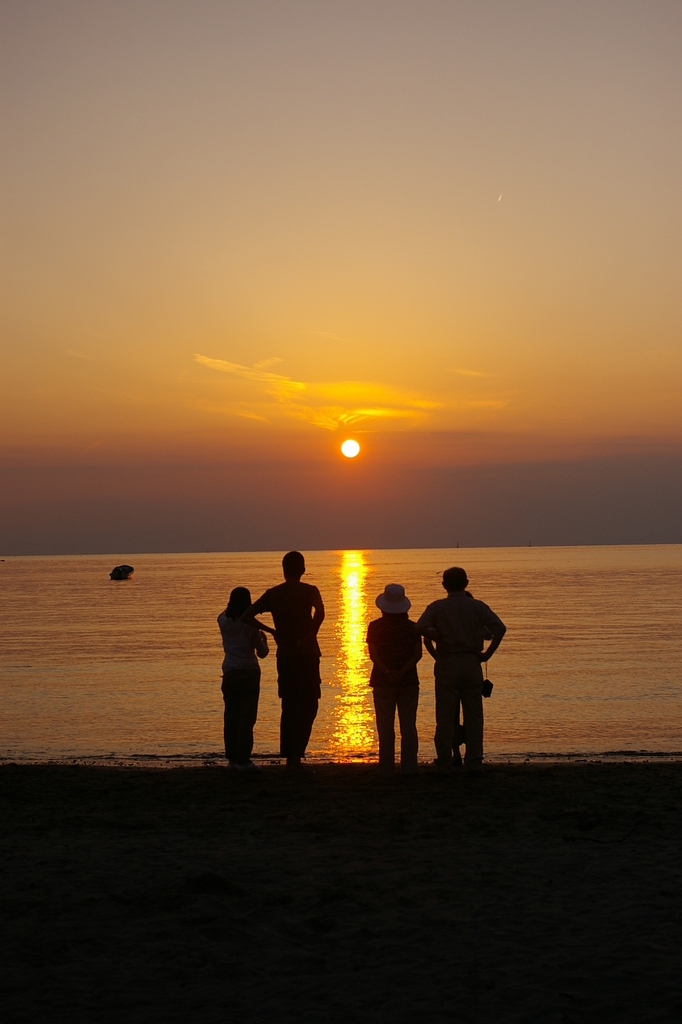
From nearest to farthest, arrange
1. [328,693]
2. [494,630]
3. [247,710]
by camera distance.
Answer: [494,630] < [247,710] < [328,693]

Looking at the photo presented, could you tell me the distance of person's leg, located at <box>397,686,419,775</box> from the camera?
10156mm

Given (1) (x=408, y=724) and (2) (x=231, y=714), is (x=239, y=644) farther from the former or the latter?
(1) (x=408, y=724)

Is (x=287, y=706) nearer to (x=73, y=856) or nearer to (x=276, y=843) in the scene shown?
(x=276, y=843)

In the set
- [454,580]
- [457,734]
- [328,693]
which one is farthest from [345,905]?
[328,693]

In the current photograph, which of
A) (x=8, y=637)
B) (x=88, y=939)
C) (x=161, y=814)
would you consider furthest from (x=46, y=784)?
(x=8, y=637)

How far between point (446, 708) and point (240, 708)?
2.45 m

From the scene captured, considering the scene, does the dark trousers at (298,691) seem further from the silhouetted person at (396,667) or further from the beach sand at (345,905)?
the beach sand at (345,905)

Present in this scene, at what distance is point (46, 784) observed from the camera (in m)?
10.8

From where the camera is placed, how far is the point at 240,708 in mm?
10992

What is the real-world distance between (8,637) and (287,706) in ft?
111

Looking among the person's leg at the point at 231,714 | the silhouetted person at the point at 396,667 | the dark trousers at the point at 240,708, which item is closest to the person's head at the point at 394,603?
the silhouetted person at the point at 396,667

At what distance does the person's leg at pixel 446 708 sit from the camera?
9.98 m

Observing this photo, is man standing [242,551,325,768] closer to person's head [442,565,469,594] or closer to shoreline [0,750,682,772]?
person's head [442,565,469,594]

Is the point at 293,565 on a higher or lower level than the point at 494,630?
higher
